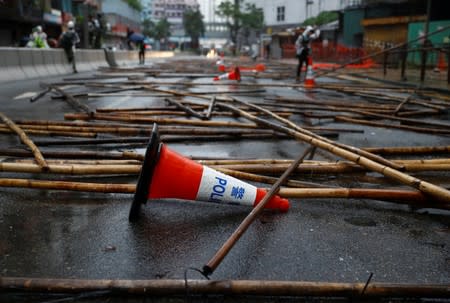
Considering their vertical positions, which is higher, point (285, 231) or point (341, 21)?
point (341, 21)

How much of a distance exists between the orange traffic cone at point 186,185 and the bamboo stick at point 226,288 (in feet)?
2.67

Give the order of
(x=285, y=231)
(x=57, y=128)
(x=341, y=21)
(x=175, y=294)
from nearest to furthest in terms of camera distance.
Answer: (x=175, y=294) < (x=285, y=231) < (x=57, y=128) < (x=341, y=21)

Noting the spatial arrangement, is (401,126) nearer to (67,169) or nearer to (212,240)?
(212,240)

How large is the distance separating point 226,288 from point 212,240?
0.72 m

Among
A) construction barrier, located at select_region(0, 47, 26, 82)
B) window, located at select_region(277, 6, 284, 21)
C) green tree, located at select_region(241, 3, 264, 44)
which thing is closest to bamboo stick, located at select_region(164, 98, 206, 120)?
construction barrier, located at select_region(0, 47, 26, 82)

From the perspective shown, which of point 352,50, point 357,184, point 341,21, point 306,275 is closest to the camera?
point 306,275

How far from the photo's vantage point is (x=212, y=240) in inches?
111

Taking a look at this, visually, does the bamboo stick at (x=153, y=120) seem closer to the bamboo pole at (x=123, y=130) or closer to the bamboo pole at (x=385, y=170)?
the bamboo pole at (x=123, y=130)

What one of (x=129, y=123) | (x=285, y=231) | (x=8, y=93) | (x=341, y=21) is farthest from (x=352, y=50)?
(x=285, y=231)

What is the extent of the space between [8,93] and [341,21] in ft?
135

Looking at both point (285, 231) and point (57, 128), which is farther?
point (57, 128)

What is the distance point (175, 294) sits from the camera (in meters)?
2.13

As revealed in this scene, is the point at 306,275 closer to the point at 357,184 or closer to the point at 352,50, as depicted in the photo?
the point at 357,184

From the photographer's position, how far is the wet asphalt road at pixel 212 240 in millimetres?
2422
